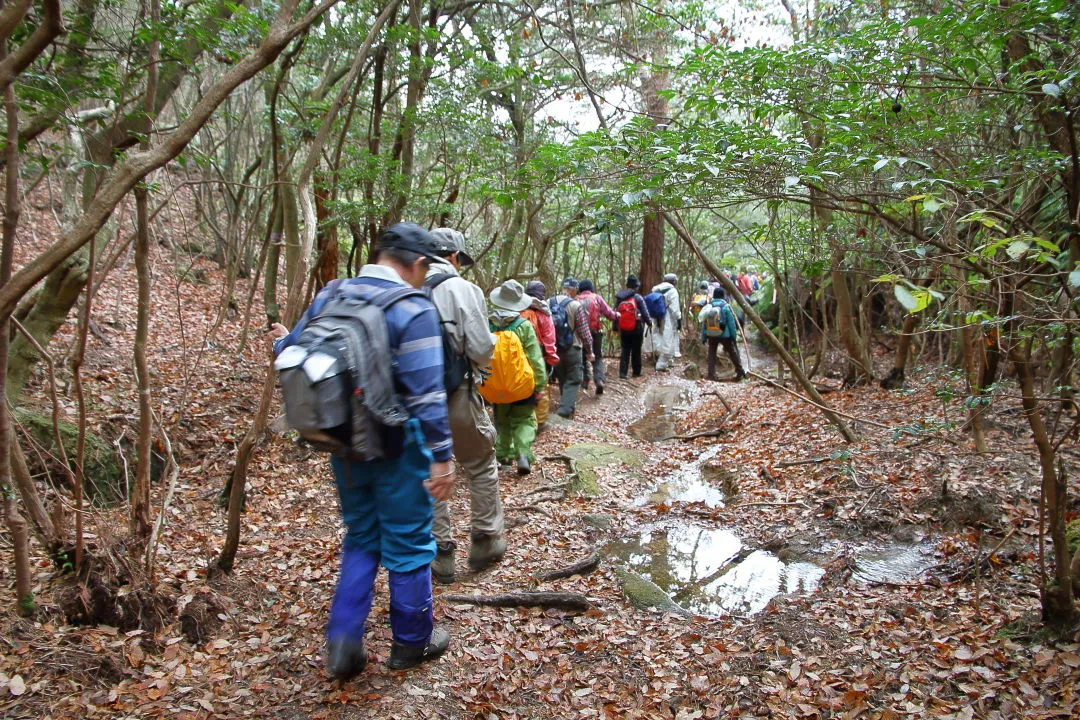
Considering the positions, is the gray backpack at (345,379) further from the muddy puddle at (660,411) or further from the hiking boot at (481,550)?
the muddy puddle at (660,411)

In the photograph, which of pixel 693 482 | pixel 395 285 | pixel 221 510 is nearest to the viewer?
pixel 395 285

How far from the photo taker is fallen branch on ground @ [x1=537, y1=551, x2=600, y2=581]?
4.47m

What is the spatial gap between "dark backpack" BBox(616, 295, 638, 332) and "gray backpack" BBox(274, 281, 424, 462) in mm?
9743

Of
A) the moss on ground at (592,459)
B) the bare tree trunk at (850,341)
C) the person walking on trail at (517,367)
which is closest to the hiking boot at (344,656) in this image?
the person walking on trail at (517,367)

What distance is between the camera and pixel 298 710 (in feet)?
9.45

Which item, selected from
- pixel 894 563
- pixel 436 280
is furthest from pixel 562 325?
pixel 894 563

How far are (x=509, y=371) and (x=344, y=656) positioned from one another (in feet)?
9.86

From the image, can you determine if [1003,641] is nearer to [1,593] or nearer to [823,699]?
[823,699]

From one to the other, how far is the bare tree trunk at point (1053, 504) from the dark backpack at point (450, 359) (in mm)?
2922

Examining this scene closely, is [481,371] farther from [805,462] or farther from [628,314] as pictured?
[628,314]

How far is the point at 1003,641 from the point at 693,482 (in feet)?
13.3

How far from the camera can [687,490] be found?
6996 mm

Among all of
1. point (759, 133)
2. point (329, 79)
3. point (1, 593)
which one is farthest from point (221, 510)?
point (329, 79)

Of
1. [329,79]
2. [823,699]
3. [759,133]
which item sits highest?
[329,79]
